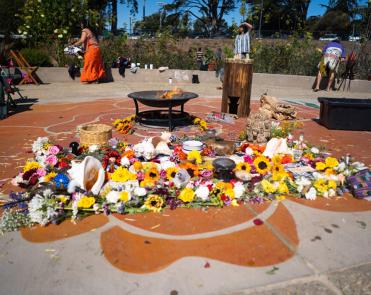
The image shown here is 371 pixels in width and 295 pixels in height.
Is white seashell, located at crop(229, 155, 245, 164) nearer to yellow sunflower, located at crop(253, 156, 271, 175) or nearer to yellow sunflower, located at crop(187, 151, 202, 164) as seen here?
yellow sunflower, located at crop(253, 156, 271, 175)

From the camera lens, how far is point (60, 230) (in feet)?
8.99

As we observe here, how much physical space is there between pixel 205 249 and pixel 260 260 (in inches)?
16.4

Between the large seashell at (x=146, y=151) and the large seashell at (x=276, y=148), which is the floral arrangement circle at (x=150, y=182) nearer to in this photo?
the large seashell at (x=146, y=151)

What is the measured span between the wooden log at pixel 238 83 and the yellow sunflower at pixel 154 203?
15.4 feet

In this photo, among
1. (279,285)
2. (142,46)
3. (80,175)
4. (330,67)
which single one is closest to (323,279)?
(279,285)

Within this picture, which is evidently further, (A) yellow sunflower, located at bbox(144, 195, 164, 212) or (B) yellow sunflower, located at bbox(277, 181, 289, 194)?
(B) yellow sunflower, located at bbox(277, 181, 289, 194)

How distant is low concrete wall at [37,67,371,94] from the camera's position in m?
12.4

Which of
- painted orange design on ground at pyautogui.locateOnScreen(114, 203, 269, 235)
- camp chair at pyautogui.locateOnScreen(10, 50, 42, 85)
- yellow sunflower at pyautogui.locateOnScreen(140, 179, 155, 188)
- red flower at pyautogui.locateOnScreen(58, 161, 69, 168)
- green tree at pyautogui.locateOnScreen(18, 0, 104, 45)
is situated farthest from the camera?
green tree at pyautogui.locateOnScreen(18, 0, 104, 45)

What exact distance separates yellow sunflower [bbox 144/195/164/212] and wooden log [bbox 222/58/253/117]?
15.4 feet

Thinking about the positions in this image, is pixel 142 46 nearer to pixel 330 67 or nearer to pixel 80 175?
pixel 330 67

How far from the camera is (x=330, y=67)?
11141mm

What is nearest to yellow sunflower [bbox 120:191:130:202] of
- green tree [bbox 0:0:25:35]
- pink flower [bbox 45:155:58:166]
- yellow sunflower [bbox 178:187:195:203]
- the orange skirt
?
yellow sunflower [bbox 178:187:195:203]

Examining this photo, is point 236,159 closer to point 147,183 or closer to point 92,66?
point 147,183

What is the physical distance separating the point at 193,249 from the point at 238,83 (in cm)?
530
